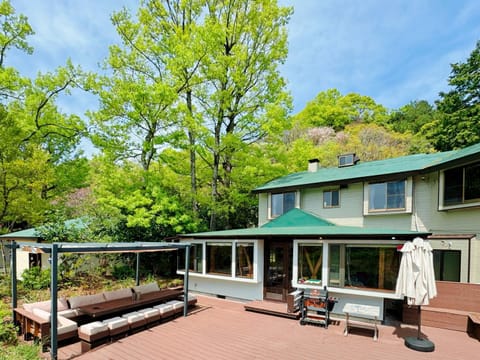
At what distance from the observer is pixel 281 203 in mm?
14680

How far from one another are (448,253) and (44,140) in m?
24.9

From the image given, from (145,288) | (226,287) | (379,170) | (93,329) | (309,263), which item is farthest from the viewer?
(379,170)

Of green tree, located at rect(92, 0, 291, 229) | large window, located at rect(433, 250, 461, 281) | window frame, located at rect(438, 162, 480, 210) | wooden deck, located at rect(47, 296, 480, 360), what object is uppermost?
green tree, located at rect(92, 0, 291, 229)

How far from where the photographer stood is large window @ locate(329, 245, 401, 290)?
27.5 feet

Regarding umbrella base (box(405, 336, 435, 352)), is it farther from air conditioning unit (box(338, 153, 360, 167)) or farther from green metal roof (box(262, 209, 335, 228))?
air conditioning unit (box(338, 153, 360, 167))

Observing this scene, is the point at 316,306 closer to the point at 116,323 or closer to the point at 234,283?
the point at 234,283

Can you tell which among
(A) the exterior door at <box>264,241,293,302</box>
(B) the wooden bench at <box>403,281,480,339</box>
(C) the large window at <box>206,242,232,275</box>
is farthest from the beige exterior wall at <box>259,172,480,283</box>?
(C) the large window at <box>206,242,232,275</box>

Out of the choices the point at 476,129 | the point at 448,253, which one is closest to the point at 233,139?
the point at 448,253

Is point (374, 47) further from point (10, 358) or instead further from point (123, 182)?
point (10, 358)

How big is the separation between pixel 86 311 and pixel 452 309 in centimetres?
1057

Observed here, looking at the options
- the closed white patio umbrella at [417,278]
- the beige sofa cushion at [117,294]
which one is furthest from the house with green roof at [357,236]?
the beige sofa cushion at [117,294]

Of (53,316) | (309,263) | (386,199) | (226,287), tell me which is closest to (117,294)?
(53,316)

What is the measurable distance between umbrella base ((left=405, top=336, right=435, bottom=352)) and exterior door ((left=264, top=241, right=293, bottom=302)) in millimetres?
4072

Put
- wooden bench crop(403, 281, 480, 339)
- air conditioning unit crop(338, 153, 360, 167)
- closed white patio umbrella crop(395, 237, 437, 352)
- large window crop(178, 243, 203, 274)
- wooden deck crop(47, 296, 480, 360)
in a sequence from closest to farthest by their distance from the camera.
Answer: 1. wooden deck crop(47, 296, 480, 360)
2. closed white patio umbrella crop(395, 237, 437, 352)
3. wooden bench crop(403, 281, 480, 339)
4. large window crop(178, 243, 203, 274)
5. air conditioning unit crop(338, 153, 360, 167)
